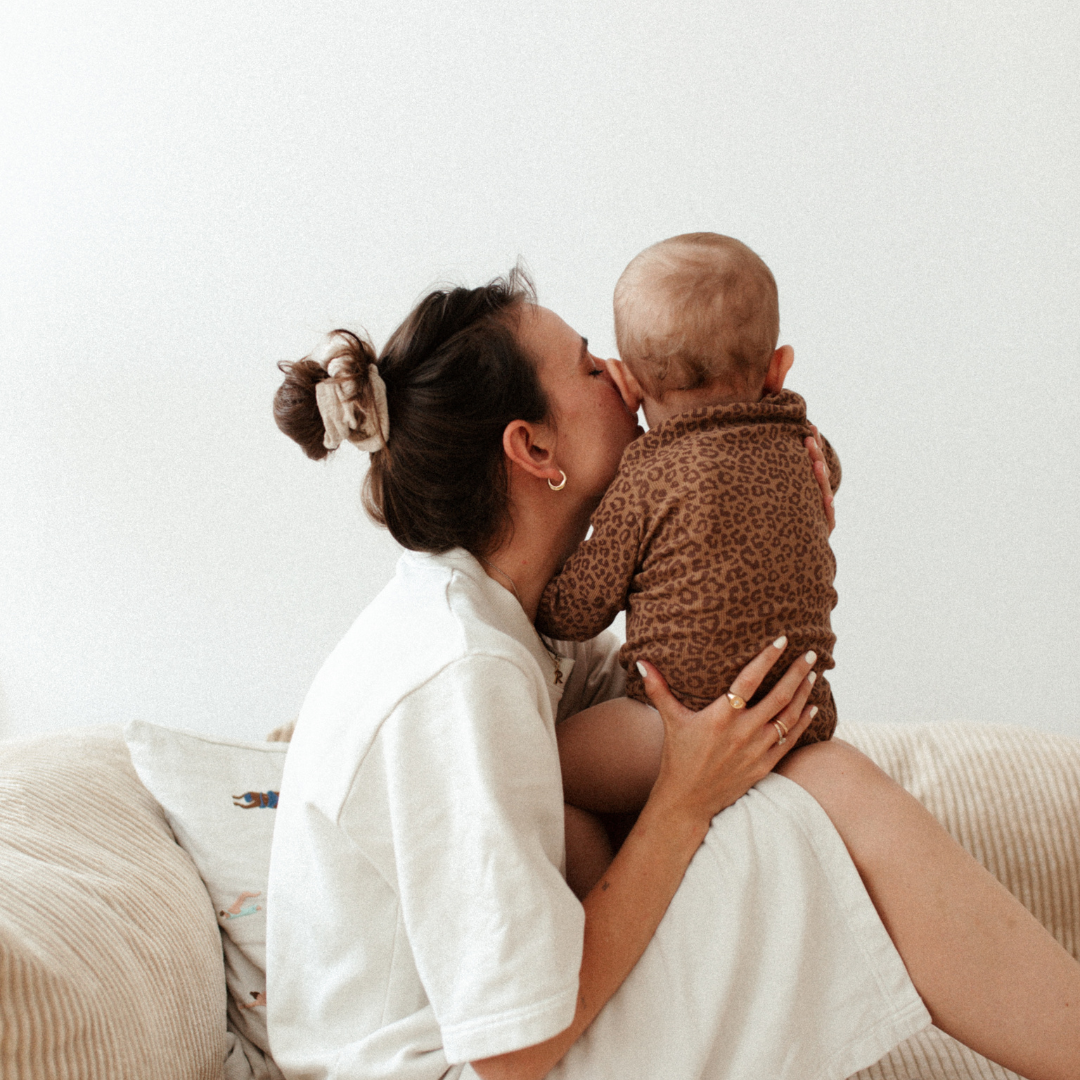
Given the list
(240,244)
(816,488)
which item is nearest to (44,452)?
(240,244)

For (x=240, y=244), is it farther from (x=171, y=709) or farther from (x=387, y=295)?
(x=171, y=709)

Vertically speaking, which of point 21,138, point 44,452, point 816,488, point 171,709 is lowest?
point 171,709

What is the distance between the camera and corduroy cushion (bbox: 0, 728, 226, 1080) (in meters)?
0.90

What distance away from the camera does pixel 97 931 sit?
41.4 inches

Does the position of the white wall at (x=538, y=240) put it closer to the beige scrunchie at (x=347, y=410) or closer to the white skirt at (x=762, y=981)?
the beige scrunchie at (x=347, y=410)

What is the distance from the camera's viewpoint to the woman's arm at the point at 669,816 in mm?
996

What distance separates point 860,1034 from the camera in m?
1.04

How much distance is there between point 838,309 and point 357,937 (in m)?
1.60

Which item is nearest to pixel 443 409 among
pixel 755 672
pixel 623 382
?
pixel 623 382

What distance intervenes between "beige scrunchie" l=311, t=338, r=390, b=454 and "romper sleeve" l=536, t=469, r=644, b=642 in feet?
0.83

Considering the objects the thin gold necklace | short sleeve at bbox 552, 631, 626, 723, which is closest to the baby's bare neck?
the thin gold necklace

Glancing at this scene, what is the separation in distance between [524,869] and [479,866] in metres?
0.04

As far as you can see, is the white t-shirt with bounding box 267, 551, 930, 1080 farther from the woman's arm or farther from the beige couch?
the beige couch

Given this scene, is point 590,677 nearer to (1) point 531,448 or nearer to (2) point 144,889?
(1) point 531,448
